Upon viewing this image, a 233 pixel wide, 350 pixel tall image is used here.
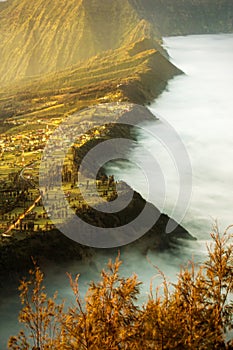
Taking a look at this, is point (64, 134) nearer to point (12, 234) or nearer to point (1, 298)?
point (12, 234)

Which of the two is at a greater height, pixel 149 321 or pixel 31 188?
pixel 31 188

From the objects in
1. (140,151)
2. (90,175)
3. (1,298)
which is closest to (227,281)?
(1,298)

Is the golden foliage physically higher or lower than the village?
lower

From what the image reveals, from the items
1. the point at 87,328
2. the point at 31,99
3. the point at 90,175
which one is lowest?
the point at 87,328

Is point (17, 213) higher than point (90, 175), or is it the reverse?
point (90, 175)

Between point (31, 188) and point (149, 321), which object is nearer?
point (149, 321)

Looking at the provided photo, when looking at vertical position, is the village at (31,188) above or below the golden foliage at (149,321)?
above

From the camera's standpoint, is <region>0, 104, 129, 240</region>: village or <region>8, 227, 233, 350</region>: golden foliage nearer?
<region>8, 227, 233, 350</region>: golden foliage

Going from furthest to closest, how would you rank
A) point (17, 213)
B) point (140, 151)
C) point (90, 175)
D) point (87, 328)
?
point (140, 151) < point (90, 175) < point (17, 213) < point (87, 328)

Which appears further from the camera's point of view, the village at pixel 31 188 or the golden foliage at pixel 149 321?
the village at pixel 31 188

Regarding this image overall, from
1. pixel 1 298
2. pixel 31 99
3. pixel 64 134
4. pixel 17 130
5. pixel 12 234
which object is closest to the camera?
pixel 1 298

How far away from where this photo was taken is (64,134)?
90.4 metres

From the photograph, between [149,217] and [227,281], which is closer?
[227,281]

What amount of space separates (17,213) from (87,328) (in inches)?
1399
